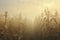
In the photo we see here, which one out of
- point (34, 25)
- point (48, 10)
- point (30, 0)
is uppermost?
point (30, 0)

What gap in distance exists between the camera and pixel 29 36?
157cm

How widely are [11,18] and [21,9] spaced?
0.53 ft

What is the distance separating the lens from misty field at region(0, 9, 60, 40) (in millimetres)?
1565

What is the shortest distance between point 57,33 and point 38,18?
0.29 metres

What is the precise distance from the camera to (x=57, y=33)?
5.19 feet

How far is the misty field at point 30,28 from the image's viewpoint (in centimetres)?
157

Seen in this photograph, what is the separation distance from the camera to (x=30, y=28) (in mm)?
1574

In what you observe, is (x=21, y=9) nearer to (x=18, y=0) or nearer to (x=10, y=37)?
(x=18, y=0)

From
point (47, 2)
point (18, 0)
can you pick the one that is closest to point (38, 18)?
point (47, 2)

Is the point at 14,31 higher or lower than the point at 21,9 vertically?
lower

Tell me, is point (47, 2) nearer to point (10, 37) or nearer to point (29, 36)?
point (29, 36)

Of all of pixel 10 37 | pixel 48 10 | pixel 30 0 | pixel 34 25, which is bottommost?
pixel 10 37

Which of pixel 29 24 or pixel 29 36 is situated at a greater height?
pixel 29 24

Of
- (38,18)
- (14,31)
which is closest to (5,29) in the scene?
(14,31)
